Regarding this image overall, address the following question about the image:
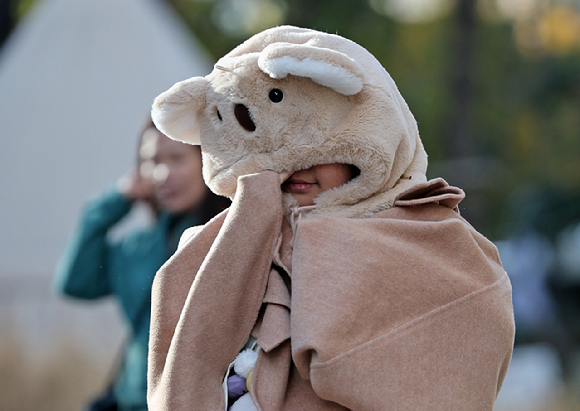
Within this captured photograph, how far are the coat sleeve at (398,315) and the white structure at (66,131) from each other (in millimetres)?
4546

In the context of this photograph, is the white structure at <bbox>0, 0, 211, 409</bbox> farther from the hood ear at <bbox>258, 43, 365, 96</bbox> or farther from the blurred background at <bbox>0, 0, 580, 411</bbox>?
the hood ear at <bbox>258, 43, 365, 96</bbox>

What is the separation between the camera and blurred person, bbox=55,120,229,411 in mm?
2854

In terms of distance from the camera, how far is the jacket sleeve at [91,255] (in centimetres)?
317

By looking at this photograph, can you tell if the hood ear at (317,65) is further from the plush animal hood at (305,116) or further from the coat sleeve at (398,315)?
the coat sleeve at (398,315)

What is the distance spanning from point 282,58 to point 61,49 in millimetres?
5023

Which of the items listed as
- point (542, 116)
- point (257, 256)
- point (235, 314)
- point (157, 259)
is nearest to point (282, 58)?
point (257, 256)

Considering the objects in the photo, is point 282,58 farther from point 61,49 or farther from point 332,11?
point 332,11

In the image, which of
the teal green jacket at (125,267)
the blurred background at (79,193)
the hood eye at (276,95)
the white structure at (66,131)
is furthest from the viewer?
the white structure at (66,131)

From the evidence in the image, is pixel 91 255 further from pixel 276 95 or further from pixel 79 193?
pixel 79 193

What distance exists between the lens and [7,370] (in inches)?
219

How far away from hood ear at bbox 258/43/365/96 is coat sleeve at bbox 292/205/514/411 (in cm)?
31

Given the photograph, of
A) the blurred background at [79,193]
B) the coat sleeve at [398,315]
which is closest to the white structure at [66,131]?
the blurred background at [79,193]

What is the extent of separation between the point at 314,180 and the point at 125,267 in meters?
1.57

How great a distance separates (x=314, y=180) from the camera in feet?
5.61
